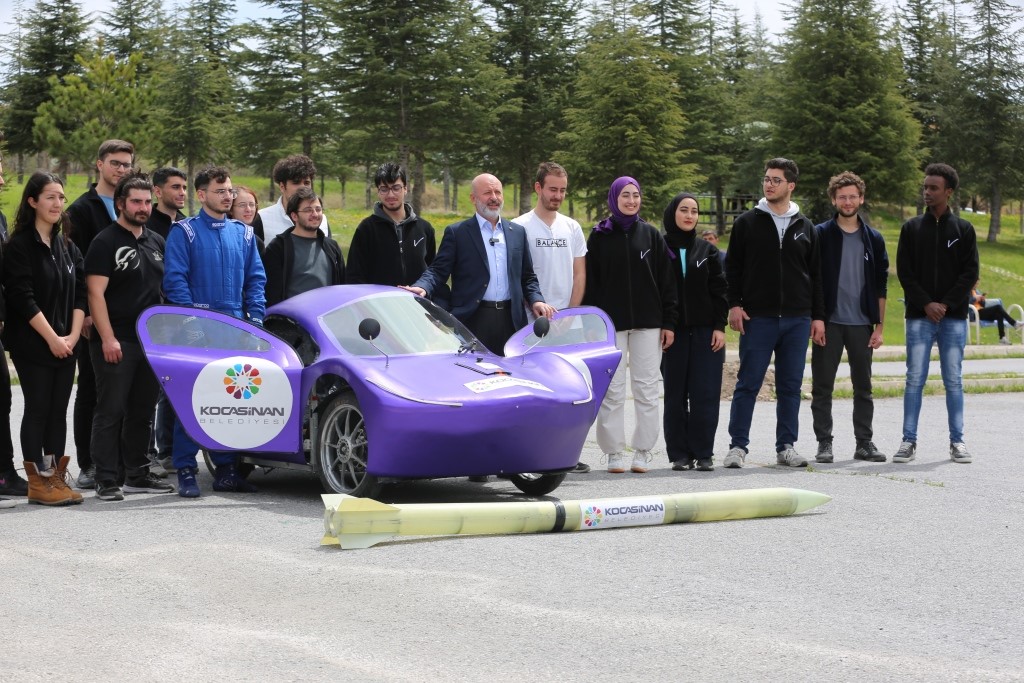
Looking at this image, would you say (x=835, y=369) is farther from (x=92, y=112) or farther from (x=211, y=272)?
(x=92, y=112)

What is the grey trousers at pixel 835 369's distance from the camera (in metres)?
11.6

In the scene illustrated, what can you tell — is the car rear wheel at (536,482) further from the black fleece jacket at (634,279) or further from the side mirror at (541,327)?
the black fleece jacket at (634,279)

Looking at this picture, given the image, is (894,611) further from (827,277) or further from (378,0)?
(378,0)

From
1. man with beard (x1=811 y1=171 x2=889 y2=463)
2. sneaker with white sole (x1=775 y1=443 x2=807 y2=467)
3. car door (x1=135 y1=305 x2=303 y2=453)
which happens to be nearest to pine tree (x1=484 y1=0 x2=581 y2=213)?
man with beard (x1=811 y1=171 x2=889 y2=463)

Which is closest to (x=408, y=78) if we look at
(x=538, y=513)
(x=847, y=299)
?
(x=847, y=299)

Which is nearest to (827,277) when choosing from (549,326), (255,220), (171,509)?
(549,326)

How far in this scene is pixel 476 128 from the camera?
65125 mm

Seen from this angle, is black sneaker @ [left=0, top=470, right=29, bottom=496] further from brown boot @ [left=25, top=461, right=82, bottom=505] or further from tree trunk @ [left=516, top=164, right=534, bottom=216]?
tree trunk @ [left=516, top=164, right=534, bottom=216]

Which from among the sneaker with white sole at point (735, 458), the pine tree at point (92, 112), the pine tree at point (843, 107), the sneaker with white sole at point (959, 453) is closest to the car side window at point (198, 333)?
the sneaker with white sole at point (735, 458)

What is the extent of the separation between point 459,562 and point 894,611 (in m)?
2.09

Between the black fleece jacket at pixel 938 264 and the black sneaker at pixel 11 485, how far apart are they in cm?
713

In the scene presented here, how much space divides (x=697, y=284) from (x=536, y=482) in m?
2.71

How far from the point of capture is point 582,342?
9930 mm

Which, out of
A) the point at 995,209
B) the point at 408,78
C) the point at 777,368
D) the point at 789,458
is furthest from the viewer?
the point at 995,209
